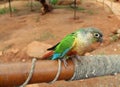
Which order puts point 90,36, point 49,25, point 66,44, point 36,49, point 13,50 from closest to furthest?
point 90,36 < point 66,44 < point 36,49 < point 13,50 < point 49,25

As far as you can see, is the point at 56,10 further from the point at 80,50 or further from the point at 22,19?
the point at 80,50

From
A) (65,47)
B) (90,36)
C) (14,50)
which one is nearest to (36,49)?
(14,50)

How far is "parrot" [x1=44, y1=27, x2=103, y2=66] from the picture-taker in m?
1.35

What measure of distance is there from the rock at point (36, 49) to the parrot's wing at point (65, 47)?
2.64 m

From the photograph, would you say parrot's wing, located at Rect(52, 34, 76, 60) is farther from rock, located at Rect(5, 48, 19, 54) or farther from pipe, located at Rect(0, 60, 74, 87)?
rock, located at Rect(5, 48, 19, 54)

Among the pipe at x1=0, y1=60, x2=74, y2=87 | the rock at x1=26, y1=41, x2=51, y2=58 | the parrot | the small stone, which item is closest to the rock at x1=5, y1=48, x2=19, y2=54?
the small stone

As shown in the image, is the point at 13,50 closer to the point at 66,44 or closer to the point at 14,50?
the point at 14,50

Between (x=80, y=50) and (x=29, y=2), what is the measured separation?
5.42 m

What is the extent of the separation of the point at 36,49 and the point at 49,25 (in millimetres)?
1025

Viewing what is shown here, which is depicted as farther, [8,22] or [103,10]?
[103,10]

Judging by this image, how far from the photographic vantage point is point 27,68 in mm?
1123

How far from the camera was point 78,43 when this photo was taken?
1.39 meters

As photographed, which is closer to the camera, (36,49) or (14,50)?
(36,49)

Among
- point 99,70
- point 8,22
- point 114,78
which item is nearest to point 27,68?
point 99,70
